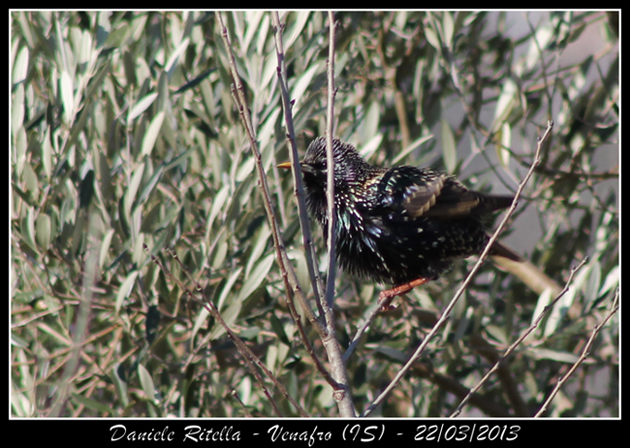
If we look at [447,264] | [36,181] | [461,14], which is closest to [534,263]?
[447,264]

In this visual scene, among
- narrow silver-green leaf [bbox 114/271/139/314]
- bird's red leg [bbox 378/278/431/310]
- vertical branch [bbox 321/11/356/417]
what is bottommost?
bird's red leg [bbox 378/278/431/310]

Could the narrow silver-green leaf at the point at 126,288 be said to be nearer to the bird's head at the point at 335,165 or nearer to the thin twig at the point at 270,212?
the bird's head at the point at 335,165

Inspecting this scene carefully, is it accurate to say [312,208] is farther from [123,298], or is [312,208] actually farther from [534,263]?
[534,263]

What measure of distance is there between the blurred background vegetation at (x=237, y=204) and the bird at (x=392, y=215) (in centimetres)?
20

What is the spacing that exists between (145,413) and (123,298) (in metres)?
0.66

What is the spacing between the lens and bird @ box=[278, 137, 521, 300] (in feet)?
10.9

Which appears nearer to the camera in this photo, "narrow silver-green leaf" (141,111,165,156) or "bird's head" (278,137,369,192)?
"narrow silver-green leaf" (141,111,165,156)

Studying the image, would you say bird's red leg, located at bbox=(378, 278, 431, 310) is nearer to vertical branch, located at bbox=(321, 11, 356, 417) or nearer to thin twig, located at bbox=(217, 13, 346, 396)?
vertical branch, located at bbox=(321, 11, 356, 417)

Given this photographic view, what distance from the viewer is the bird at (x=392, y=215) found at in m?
3.31

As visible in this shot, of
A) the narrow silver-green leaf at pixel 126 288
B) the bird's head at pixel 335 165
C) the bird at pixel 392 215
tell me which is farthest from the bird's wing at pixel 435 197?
the narrow silver-green leaf at pixel 126 288

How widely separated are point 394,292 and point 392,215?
393 mm

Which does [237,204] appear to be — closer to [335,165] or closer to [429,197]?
[335,165]

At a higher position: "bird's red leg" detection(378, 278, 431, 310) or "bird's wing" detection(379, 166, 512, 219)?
"bird's wing" detection(379, 166, 512, 219)

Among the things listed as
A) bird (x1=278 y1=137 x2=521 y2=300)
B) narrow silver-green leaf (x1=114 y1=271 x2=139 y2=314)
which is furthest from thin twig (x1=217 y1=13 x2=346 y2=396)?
bird (x1=278 y1=137 x2=521 y2=300)
